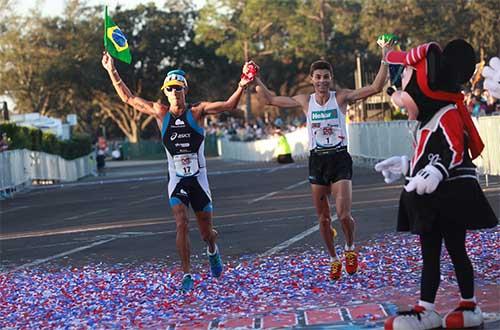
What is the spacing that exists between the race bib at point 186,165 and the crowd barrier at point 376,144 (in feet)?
6.55

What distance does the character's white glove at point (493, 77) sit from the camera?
340 inches

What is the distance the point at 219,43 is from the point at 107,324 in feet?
249

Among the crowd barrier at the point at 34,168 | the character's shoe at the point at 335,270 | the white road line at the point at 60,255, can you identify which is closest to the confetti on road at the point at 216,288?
the character's shoe at the point at 335,270

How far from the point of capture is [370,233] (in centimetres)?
1391

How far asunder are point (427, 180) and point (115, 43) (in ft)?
17.3

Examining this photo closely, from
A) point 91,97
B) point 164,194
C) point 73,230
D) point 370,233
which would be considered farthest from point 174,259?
point 91,97

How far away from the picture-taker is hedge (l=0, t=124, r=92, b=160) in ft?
125

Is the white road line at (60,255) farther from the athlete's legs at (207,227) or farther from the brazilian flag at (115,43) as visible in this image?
the athlete's legs at (207,227)

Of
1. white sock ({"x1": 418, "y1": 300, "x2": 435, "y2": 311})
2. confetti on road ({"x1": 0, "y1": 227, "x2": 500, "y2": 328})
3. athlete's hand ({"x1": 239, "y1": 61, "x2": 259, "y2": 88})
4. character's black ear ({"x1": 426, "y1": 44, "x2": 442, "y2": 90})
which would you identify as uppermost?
athlete's hand ({"x1": 239, "y1": 61, "x2": 259, "y2": 88})

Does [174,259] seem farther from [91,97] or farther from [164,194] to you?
[91,97]

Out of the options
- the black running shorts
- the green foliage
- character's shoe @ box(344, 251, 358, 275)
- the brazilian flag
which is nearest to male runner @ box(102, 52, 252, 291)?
the black running shorts

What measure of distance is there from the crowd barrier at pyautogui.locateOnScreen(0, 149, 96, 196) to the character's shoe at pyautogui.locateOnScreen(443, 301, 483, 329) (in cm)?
2498

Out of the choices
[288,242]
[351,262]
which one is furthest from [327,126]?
[288,242]

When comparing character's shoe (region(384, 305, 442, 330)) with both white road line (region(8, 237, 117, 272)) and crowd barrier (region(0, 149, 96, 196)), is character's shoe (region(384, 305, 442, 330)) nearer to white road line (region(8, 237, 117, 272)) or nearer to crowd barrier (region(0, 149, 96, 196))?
white road line (region(8, 237, 117, 272))
